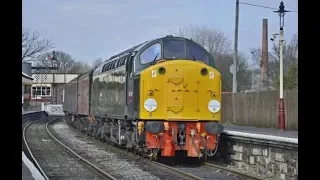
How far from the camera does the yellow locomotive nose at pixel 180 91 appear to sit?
43.8 ft

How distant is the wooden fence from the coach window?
10659 mm

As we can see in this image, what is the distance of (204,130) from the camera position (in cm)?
1362

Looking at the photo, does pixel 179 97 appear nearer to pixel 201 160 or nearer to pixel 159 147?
pixel 159 147

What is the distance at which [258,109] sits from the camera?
91.1 feet

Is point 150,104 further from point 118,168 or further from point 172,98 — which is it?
point 118,168

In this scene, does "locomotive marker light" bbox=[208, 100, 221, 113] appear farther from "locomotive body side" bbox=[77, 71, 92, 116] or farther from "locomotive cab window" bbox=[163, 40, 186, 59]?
"locomotive body side" bbox=[77, 71, 92, 116]

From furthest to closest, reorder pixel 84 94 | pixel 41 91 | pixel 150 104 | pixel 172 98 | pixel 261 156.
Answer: pixel 41 91 → pixel 84 94 → pixel 172 98 → pixel 150 104 → pixel 261 156

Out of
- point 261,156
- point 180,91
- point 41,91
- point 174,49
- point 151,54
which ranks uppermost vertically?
point 174,49

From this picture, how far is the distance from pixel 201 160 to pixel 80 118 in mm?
14867

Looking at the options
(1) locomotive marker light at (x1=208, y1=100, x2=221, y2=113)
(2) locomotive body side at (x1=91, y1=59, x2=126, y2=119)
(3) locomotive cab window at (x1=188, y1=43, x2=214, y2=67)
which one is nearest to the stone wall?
(1) locomotive marker light at (x1=208, y1=100, x2=221, y2=113)

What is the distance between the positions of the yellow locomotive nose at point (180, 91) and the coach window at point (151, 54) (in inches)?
33.5

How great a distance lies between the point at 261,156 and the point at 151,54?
4.19 meters

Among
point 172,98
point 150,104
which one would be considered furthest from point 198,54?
point 150,104

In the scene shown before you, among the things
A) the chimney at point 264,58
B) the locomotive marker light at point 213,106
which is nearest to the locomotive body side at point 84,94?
the locomotive marker light at point 213,106
